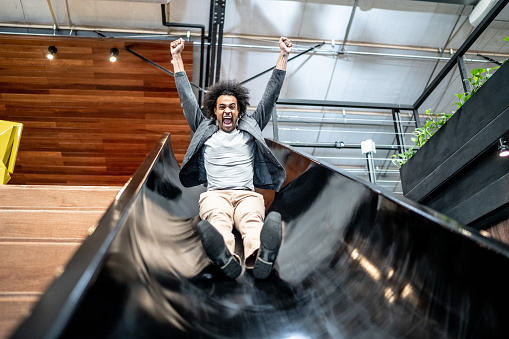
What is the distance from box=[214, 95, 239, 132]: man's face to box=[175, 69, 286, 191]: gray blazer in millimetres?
46

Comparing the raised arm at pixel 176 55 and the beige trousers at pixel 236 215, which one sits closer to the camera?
the beige trousers at pixel 236 215

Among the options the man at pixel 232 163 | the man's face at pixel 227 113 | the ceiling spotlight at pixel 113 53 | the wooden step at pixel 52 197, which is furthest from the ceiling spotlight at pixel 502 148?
the ceiling spotlight at pixel 113 53

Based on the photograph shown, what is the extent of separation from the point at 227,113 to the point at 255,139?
26 cm

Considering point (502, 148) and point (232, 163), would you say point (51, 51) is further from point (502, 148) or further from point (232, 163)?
point (502, 148)

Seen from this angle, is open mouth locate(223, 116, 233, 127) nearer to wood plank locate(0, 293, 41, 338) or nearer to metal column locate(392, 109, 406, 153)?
wood plank locate(0, 293, 41, 338)

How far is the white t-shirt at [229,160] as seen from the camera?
1893 mm

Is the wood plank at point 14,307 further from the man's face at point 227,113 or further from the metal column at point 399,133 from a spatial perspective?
the metal column at point 399,133

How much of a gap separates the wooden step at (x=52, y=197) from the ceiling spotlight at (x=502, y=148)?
202cm

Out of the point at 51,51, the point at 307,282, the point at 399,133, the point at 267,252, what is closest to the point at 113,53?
the point at 51,51

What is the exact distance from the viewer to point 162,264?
110cm

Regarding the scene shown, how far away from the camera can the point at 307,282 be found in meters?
1.25

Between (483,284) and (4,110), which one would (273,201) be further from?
(4,110)

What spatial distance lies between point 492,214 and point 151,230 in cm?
169

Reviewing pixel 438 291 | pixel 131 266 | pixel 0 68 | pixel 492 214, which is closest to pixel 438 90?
pixel 492 214
